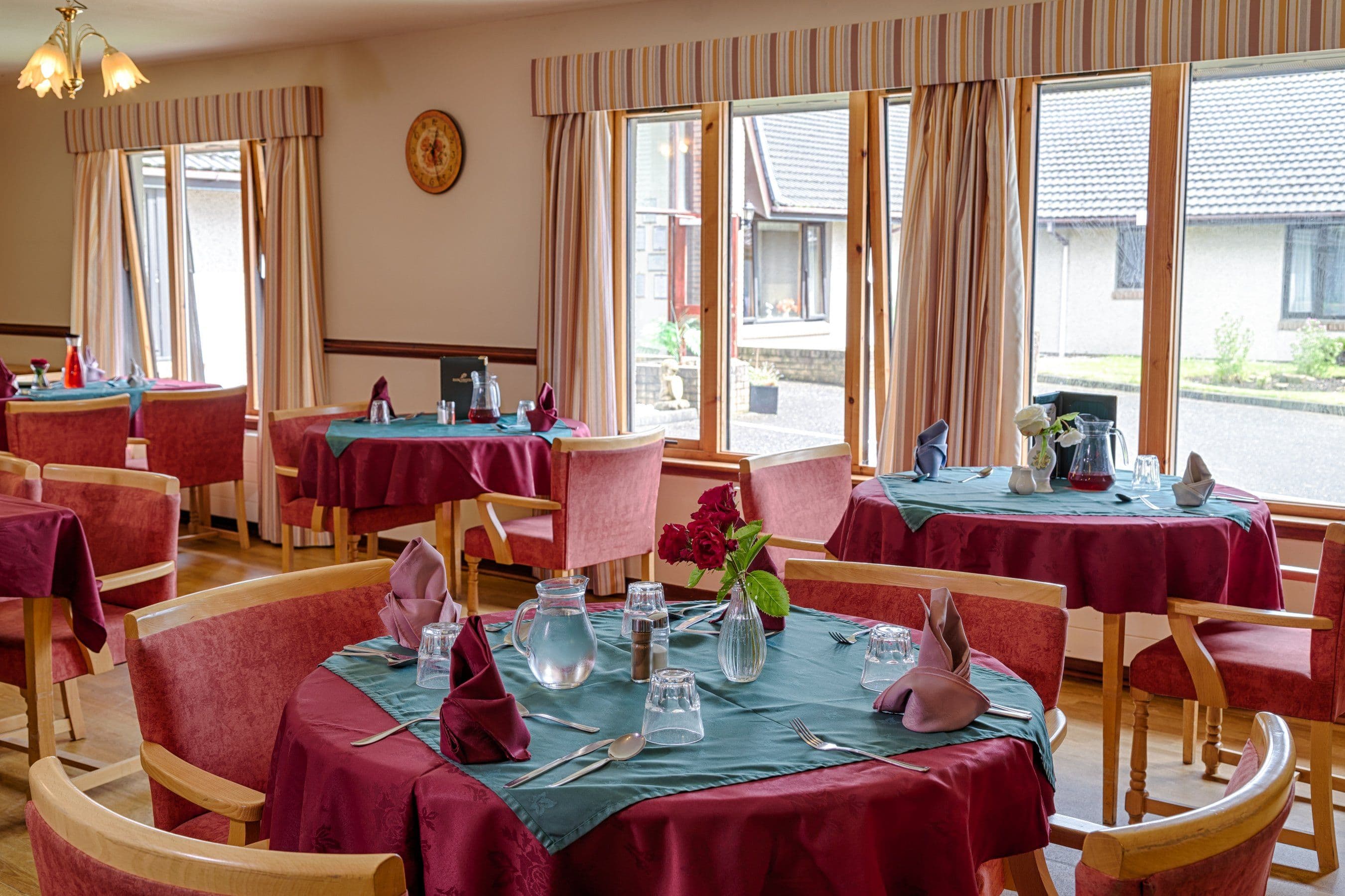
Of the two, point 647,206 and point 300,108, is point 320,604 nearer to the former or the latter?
Answer: point 647,206

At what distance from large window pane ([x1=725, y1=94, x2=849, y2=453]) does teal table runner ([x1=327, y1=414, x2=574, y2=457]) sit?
0.93m

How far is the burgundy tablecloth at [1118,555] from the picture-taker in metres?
3.02

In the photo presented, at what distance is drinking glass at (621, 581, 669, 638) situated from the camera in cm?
→ 199

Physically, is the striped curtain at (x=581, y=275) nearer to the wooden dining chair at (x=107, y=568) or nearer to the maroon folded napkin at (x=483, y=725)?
the wooden dining chair at (x=107, y=568)

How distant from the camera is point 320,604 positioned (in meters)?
2.25

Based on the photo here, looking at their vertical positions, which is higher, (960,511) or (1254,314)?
(1254,314)

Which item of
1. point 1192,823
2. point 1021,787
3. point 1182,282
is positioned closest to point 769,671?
point 1021,787

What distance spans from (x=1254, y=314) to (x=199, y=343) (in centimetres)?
600

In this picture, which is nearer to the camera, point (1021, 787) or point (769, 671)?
point (1021, 787)

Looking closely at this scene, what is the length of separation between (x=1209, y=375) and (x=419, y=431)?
3010 mm

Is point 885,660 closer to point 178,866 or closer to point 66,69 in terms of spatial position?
point 178,866

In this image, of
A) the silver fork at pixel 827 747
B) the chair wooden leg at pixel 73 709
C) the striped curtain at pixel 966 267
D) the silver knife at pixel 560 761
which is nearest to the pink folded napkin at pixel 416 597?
the silver knife at pixel 560 761

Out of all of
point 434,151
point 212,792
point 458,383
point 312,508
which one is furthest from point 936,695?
point 434,151

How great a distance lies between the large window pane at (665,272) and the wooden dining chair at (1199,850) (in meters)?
4.36
